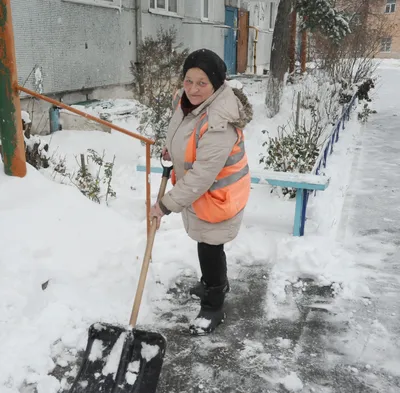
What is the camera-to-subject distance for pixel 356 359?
8.64ft

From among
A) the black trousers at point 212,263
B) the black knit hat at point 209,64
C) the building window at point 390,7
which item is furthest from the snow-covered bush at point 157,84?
the building window at point 390,7

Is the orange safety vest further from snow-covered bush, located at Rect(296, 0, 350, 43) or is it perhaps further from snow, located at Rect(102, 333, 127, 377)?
snow-covered bush, located at Rect(296, 0, 350, 43)

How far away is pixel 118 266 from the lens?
3424mm

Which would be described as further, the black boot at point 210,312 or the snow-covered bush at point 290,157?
the snow-covered bush at point 290,157

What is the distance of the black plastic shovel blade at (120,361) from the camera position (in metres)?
2.26

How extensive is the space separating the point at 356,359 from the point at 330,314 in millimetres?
465

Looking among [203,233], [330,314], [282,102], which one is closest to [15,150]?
[203,233]

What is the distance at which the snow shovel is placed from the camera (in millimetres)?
2260

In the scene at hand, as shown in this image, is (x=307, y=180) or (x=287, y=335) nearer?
(x=287, y=335)

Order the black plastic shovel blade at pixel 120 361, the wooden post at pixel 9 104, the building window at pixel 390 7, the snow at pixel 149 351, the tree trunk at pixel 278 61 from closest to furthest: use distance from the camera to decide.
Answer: the black plastic shovel blade at pixel 120 361 < the snow at pixel 149 351 < the wooden post at pixel 9 104 < the tree trunk at pixel 278 61 < the building window at pixel 390 7

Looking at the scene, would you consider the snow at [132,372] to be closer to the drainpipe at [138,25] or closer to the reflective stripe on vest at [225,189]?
the reflective stripe on vest at [225,189]

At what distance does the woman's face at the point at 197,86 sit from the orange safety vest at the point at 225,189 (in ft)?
0.79

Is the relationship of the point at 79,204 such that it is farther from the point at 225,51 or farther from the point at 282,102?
the point at 225,51

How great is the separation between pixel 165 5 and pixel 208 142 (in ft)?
34.3
